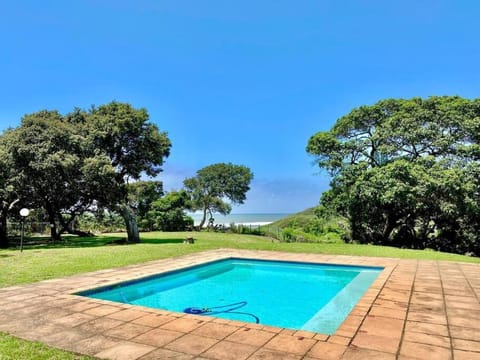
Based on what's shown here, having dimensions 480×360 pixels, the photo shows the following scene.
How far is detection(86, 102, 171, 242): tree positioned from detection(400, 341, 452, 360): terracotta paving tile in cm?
1437

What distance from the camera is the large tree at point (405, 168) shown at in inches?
593

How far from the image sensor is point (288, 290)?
7.91m

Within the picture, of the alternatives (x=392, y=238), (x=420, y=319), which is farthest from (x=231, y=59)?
(x=420, y=319)

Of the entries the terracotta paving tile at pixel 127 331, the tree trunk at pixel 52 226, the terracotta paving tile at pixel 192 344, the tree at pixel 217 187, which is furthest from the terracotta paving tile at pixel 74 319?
the tree at pixel 217 187

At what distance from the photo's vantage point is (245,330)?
385 centimetres

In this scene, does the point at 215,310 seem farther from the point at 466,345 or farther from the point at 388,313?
the point at 466,345

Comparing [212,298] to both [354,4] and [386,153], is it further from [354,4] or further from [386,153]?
[386,153]

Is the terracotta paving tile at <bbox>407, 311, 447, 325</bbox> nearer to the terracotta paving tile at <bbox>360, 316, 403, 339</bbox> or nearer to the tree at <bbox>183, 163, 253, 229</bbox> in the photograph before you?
the terracotta paving tile at <bbox>360, 316, 403, 339</bbox>

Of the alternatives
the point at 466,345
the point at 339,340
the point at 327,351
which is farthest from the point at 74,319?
the point at 466,345

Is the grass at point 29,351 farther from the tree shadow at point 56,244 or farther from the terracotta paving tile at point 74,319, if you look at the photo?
the tree shadow at point 56,244

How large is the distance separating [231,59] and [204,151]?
23674 millimetres

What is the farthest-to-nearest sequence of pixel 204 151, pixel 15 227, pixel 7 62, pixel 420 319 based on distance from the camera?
1. pixel 204 151
2. pixel 15 227
3. pixel 7 62
4. pixel 420 319

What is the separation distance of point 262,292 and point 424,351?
486 cm

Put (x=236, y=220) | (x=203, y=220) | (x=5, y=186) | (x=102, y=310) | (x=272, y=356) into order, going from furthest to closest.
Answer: (x=236, y=220), (x=203, y=220), (x=5, y=186), (x=102, y=310), (x=272, y=356)
